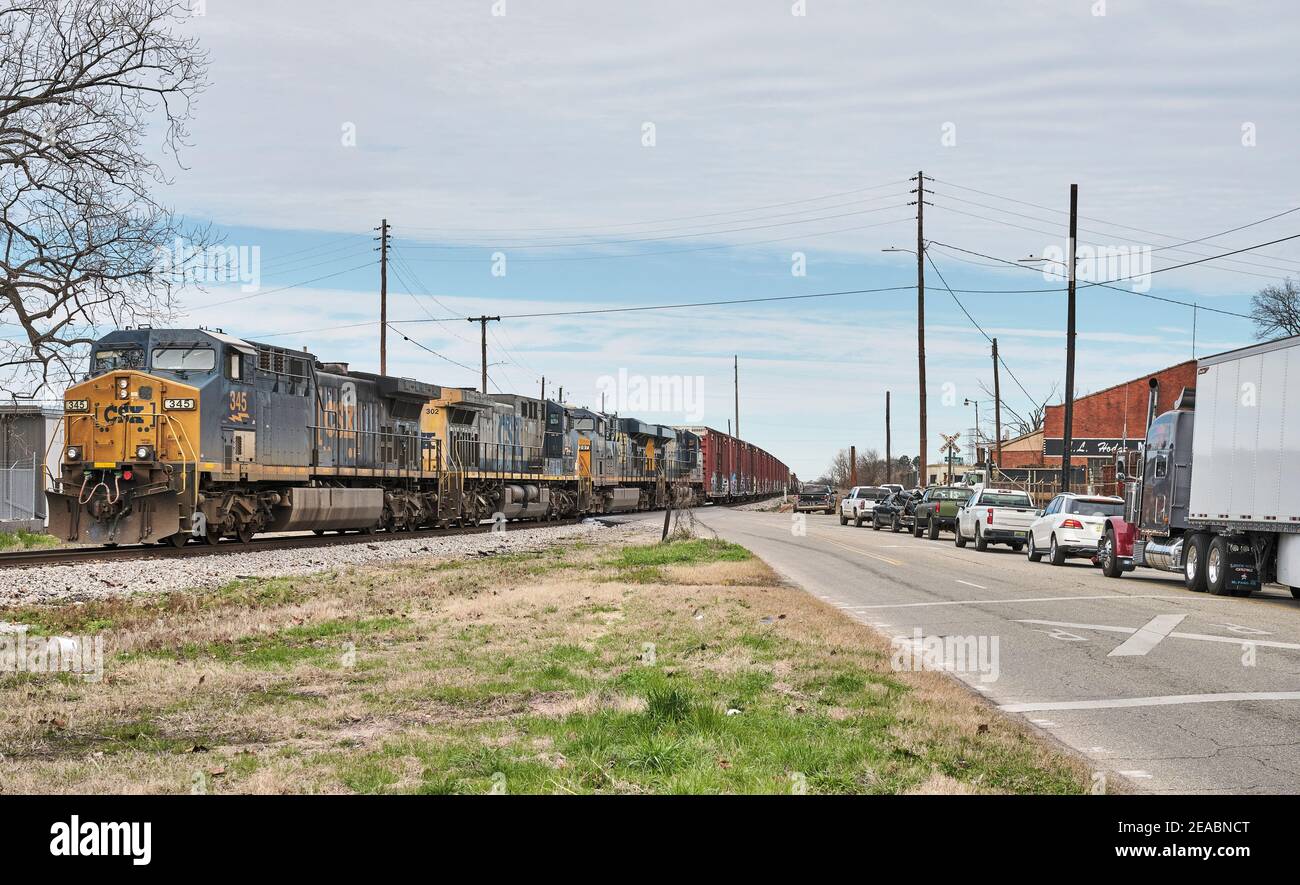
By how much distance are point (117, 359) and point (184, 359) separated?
1.34 metres

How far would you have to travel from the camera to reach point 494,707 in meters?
8.80

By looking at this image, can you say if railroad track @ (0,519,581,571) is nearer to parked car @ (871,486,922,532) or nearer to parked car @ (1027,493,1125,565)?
parked car @ (1027,493,1125,565)

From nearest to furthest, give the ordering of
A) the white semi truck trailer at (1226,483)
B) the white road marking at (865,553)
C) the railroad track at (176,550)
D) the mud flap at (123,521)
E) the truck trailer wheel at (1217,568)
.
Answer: the white semi truck trailer at (1226,483), the railroad track at (176,550), the truck trailer wheel at (1217,568), the mud flap at (123,521), the white road marking at (865,553)

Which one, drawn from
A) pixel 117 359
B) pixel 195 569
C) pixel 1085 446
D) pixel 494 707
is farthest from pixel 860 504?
pixel 494 707

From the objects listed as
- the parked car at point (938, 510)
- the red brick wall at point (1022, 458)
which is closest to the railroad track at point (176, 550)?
the parked car at point (938, 510)

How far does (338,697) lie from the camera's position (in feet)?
29.9

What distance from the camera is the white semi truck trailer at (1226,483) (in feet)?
63.9

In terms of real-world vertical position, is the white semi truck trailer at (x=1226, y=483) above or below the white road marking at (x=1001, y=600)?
above

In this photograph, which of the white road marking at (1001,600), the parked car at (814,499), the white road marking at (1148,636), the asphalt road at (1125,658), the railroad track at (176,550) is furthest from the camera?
the parked car at (814,499)

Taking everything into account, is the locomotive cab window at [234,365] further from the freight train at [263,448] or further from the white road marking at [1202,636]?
the white road marking at [1202,636]

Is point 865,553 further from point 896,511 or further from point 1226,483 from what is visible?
point 896,511

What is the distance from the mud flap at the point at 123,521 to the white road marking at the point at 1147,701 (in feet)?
61.3
